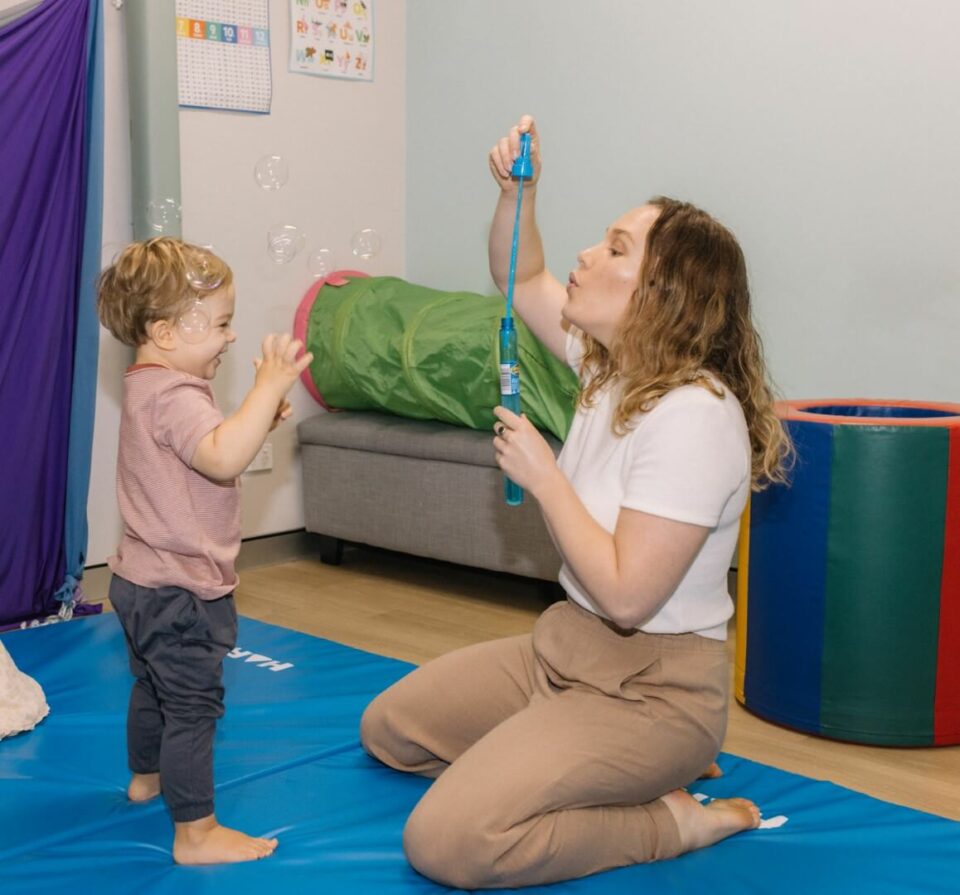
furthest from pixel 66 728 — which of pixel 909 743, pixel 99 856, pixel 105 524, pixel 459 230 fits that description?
pixel 459 230

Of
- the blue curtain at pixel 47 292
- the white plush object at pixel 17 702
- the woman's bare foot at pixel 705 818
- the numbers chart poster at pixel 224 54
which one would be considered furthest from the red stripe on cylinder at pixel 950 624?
the numbers chart poster at pixel 224 54

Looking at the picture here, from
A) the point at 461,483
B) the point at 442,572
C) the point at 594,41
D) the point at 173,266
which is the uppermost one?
the point at 594,41

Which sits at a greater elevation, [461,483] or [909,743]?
[461,483]

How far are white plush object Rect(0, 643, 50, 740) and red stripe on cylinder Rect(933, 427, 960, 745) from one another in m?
1.73

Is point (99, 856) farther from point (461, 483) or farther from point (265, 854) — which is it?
point (461, 483)

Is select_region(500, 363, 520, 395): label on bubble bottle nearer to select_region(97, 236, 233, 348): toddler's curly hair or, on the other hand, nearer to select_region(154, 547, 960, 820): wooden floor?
select_region(97, 236, 233, 348): toddler's curly hair

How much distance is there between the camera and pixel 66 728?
92.0 inches

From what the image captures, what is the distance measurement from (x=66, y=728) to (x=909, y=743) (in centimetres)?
162

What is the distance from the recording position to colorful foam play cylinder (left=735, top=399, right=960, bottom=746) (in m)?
2.39

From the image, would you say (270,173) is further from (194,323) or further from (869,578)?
(869,578)

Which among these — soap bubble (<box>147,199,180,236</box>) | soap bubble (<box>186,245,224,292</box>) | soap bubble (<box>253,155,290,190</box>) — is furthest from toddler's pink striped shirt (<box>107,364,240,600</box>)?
soap bubble (<box>147,199,180,236</box>)

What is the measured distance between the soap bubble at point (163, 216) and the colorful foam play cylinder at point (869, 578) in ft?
4.88

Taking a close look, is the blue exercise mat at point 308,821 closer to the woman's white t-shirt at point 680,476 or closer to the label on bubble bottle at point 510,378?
the woman's white t-shirt at point 680,476

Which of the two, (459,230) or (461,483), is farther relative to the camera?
(459,230)
